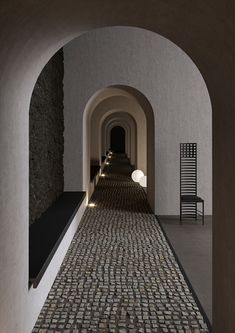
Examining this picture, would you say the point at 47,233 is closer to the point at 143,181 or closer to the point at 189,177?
the point at 189,177

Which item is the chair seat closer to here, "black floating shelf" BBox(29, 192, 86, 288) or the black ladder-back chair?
the black ladder-back chair

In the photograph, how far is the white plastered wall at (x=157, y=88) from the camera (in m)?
8.95

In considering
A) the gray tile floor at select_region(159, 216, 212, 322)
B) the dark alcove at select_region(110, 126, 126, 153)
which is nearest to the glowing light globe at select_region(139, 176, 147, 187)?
the gray tile floor at select_region(159, 216, 212, 322)

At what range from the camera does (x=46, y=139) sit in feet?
22.0

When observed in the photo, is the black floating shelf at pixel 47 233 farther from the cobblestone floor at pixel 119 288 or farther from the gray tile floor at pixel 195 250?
the gray tile floor at pixel 195 250

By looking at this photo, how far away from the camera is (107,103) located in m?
17.7

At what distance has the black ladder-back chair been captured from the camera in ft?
28.2

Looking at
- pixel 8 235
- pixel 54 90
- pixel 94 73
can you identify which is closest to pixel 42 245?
pixel 8 235

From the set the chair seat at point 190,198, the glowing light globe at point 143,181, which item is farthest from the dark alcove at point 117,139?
the chair seat at point 190,198

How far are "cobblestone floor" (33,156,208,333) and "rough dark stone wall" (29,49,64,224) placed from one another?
92cm

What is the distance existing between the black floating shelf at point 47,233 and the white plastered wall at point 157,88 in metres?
2.21

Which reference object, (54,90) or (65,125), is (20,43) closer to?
(54,90)

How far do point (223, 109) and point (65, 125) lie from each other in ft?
22.4

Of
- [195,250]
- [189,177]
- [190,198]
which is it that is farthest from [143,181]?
[195,250]
